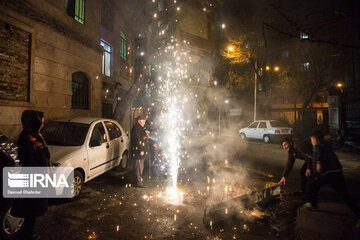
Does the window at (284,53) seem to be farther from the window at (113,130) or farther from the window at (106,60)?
the window at (113,130)

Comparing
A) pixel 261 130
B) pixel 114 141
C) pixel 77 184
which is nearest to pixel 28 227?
pixel 77 184

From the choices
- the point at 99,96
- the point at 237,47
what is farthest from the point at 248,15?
the point at 99,96

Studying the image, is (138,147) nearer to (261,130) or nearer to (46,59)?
(46,59)

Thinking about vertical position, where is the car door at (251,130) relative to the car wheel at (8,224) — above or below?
above

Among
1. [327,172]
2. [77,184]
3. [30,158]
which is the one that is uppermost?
[30,158]

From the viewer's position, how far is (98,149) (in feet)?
18.5

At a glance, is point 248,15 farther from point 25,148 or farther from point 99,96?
point 25,148

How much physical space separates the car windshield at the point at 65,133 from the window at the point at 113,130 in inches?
37.6

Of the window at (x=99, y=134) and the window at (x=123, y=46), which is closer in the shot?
the window at (x=99, y=134)

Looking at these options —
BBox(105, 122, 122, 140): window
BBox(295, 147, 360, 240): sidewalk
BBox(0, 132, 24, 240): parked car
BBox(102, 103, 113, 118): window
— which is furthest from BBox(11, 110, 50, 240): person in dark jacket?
BBox(102, 103, 113, 118): window

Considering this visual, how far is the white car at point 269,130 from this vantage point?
14.6m

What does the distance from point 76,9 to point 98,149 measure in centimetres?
790

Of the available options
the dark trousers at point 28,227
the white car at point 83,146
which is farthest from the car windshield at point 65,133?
the dark trousers at point 28,227

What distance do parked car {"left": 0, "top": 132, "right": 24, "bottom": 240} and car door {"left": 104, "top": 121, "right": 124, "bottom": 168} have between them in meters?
3.10
